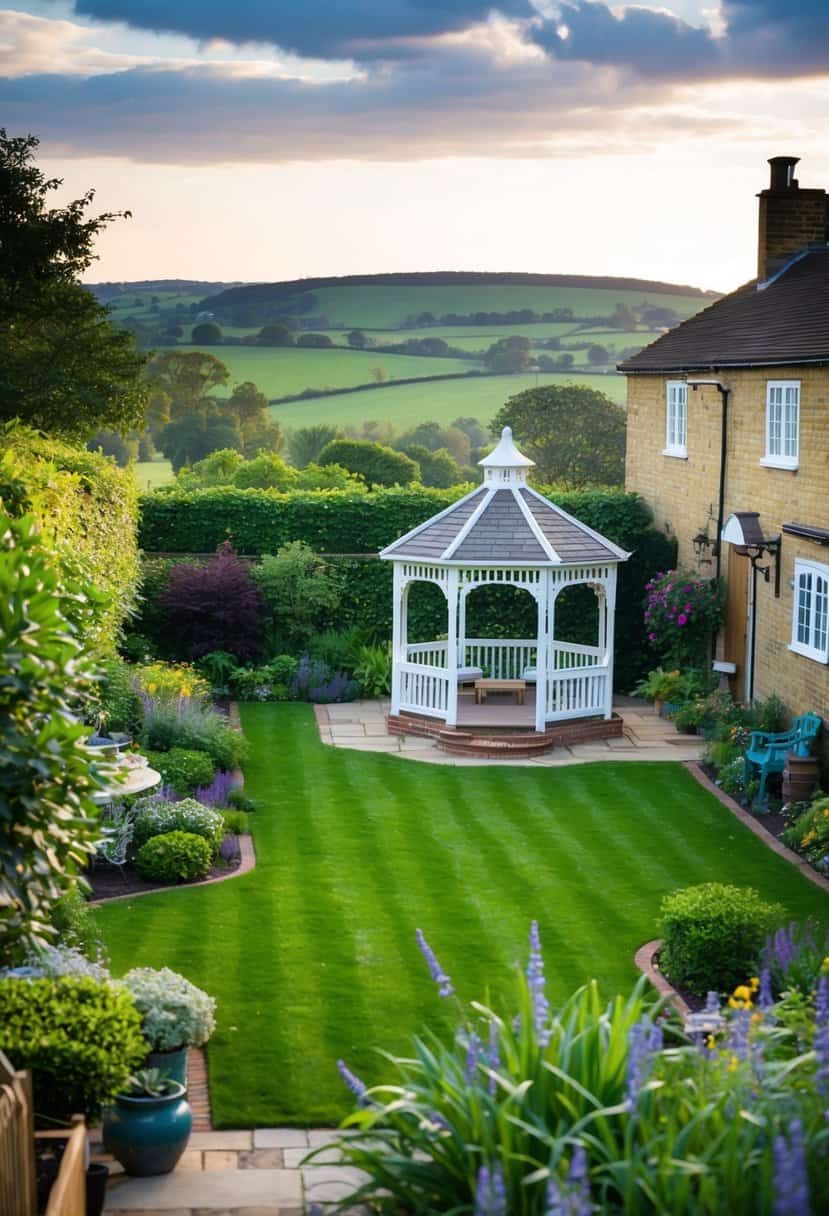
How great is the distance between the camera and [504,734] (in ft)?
66.8

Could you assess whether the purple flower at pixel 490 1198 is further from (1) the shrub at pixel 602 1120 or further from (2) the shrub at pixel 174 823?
(2) the shrub at pixel 174 823

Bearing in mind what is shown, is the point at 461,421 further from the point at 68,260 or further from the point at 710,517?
the point at 710,517

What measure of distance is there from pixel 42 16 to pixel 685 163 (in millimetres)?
20523

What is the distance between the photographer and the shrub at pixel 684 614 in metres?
21.9

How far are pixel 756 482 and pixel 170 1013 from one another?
45.4ft

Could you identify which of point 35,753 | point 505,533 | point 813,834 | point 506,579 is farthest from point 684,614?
point 35,753

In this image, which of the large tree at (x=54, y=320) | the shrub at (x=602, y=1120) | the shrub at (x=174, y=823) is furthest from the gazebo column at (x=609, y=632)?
the shrub at (x=602, y=1120)

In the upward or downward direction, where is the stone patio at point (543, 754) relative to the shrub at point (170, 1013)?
downward

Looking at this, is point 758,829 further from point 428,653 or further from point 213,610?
point 213,610

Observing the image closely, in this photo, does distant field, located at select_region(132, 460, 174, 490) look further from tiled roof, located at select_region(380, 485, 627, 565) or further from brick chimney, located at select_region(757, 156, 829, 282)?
tiled roof, located at select_region(380, 485, 627, 565)

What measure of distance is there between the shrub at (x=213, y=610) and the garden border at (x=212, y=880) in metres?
8.09

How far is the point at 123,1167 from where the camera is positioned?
27.3ft

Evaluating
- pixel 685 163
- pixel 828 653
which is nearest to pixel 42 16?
pixel 685 163

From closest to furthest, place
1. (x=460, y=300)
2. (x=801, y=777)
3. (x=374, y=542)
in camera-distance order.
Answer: (x=801, y=777) → (x=374, y=542) → (x=460, y=300)
